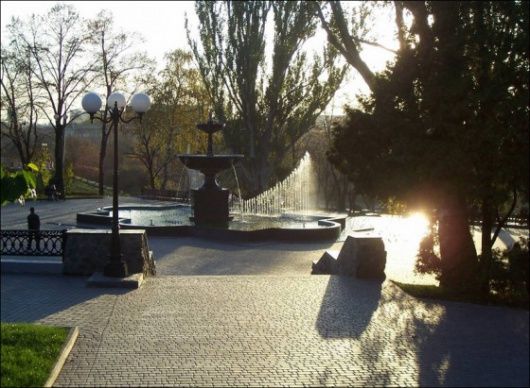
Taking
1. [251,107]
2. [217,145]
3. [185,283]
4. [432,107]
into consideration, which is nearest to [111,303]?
[185,283]

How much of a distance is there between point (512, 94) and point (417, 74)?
Answer: 139 centimetres

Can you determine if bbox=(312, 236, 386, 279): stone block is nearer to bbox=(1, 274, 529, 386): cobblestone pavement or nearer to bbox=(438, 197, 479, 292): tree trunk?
bbox=(1, 274, 529, 386): cobblestone pavement

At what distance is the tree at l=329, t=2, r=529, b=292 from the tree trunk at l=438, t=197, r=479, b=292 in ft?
0.72

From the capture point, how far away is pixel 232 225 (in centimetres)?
1978

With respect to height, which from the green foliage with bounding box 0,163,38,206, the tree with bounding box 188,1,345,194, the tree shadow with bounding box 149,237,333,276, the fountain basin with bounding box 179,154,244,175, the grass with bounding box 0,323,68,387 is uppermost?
the tree with bounding box 188,1,345,194

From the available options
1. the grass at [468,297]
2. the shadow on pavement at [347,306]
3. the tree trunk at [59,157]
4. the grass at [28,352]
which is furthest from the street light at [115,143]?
the tree trunk at [59,157]

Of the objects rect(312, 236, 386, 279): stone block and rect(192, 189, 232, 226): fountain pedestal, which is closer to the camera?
rect(312, 236, 386, 279): stone block

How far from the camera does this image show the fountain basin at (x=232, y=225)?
57.5 ft

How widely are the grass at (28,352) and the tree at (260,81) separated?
2540 cm

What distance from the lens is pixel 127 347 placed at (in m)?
6.38

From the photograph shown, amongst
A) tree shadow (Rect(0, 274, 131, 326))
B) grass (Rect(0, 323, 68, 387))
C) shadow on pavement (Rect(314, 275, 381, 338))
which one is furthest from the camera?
tree shadow (Rect(0, 274, 131, 326))

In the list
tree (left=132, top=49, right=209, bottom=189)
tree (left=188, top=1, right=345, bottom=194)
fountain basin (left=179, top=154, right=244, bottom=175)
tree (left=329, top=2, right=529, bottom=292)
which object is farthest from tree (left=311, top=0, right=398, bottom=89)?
tree (left=132, top=49, right=209, bottom=189)

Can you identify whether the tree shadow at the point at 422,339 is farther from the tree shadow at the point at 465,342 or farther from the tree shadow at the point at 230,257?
the tree shadow at the point at 230,257

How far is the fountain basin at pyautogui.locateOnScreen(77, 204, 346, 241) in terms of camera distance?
17.5 m
